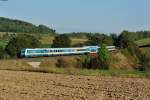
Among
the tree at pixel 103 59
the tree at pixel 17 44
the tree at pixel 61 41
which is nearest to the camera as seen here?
the tree at pixel 103 59

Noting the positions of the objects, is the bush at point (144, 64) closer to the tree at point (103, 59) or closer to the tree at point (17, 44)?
the tree at point (103, 59)

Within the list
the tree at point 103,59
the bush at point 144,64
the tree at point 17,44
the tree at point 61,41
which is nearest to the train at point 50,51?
the tree at point 17,44

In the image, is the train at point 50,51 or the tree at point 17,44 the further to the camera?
the tree at point 17,44

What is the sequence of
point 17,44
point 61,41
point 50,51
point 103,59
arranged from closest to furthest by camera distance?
point 103,59
point 50,51
point 17,44
point 61,41

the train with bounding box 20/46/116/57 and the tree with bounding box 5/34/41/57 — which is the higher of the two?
the tree with bounding box 5/34/41/57

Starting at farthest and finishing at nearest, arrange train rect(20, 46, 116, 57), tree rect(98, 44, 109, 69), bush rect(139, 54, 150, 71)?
1. train rect(20, 46, 116, 57)
2. tree rect(98, 44, 109, 69)
3. bush rect(139, 54, 150, 71)

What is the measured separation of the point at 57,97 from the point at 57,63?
5065cm

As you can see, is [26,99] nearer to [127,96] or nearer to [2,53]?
[127,96]

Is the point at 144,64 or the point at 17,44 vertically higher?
the point at 17,44

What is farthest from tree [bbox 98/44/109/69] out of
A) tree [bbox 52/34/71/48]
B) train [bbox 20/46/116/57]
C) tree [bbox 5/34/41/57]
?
tree [bbox 52/34/71/48]

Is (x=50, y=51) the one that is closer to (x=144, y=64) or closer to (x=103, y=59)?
(x=103, y=59)

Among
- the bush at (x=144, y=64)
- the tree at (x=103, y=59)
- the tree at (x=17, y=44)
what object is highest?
the tree at (x=17, y=44)

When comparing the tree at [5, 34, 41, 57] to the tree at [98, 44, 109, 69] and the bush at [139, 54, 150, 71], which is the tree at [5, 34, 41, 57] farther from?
the bush at [139, 54, 150, 71]

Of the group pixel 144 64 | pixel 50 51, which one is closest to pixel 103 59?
pixel 144 64
